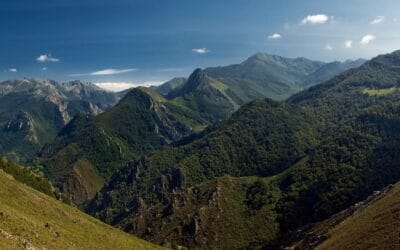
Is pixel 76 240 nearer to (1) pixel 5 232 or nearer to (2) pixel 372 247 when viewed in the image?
(1) pixel 5 232

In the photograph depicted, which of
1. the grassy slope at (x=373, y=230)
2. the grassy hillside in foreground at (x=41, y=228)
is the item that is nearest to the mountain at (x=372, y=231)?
the grassy slope at (x=373, y=230)

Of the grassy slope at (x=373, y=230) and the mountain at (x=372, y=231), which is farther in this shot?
the mountain at (x=372, y=231)

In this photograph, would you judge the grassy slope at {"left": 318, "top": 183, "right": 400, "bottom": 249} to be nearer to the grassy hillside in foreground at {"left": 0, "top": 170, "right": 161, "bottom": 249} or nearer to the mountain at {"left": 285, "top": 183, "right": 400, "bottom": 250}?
the mountain at {"left": 285, "top": 183, "right": 400, "bottom": 250}

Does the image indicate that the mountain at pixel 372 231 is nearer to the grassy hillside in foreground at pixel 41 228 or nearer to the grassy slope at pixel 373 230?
the grassy slope at pixel 373 230

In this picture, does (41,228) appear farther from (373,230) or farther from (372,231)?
(373,230)

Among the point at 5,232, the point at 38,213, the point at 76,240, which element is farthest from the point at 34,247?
the point at 38,213

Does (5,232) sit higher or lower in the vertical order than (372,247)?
higher
